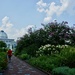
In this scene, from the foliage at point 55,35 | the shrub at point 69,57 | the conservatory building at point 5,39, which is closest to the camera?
the shrub at point 69,57

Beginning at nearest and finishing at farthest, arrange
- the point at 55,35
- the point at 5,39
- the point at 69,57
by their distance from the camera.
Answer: the point at 69,57, the point at 55,35, the point at 5,39

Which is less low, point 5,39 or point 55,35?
point 5,39

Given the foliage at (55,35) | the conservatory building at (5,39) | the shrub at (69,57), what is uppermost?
the conservatory building at (5,39)

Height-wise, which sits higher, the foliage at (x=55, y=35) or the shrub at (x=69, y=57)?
the foliage at (x=55, y=35)

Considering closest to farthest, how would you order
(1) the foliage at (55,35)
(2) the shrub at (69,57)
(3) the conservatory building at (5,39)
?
(2) the shrub at (69,57) → (1) the foliage at (55,35) → (3) the conservatory building at (5,39)

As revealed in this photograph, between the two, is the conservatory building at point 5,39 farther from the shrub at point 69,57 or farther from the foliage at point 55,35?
the shrub at point 69,57

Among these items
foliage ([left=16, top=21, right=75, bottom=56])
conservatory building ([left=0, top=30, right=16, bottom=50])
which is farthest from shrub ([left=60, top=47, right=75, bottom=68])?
conservatory building ([left=0, top=30, right=16, bottom=50])

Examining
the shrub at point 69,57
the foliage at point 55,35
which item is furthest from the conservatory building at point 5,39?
the shrub at point 69,57

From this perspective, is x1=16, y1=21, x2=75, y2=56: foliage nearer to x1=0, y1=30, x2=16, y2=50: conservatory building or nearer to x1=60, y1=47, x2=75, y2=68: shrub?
x1=60, y1=47, x2=75, y2=68: shrub

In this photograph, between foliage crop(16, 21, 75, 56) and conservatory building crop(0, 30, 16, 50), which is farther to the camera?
conservatory building crop(0, 30, 16, 50)

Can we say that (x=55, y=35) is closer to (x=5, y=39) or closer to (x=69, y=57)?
(x=69, y=57)

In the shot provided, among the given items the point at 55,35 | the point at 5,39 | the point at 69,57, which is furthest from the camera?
the point at 5,39

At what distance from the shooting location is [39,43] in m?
33.0

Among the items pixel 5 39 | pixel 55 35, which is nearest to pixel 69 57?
pixel 55 35
